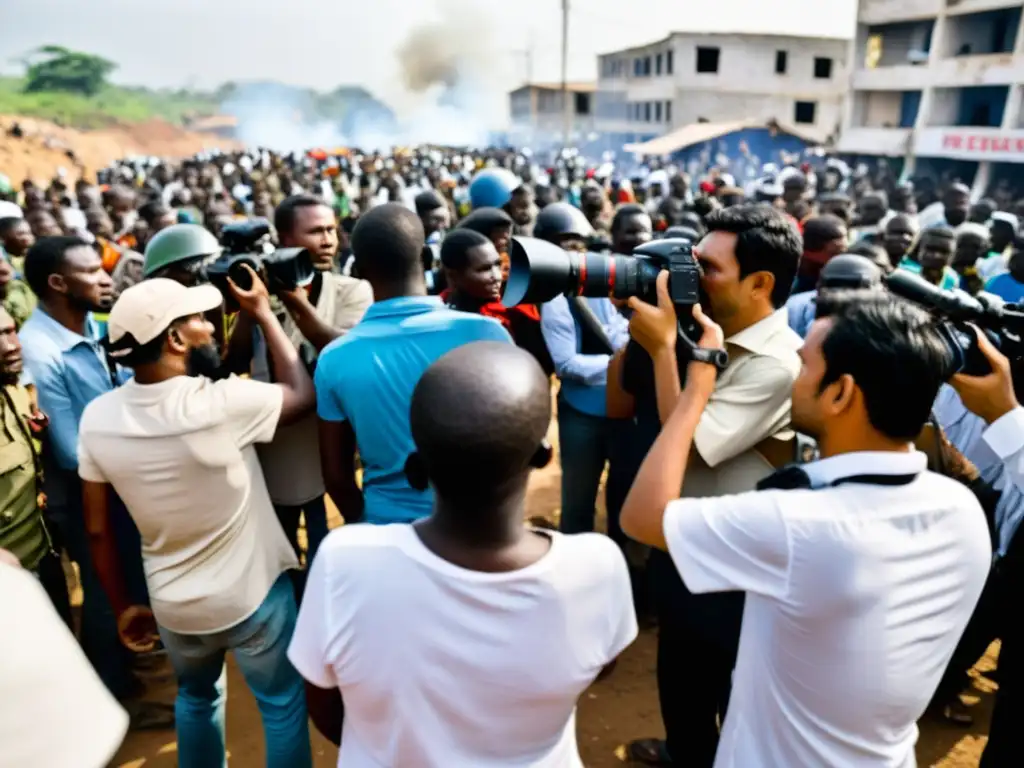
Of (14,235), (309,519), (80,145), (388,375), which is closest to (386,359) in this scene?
(388,375)

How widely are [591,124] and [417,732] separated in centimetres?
5053

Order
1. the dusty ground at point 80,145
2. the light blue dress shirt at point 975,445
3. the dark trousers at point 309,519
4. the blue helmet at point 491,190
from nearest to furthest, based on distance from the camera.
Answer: the light blue dress shirt at point 975,445 < the dark trousers at point 309,519 < the blue helmet at point 491,190 < the dusty ground at point 80,145

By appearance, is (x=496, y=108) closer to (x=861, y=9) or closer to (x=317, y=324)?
(x=861, y=9)

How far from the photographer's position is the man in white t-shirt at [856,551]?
126 centimetres

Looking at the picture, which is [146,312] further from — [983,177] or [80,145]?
[80,145]

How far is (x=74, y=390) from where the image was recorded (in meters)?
2.91

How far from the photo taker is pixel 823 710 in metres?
1.37

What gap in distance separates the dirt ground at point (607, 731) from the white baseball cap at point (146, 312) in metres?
1.89

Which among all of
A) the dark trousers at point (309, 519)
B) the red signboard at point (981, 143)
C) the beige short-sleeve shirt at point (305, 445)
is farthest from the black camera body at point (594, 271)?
the red signboard at point (981, 143)

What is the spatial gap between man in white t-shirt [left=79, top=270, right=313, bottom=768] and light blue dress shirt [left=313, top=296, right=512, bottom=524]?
21 centimetres

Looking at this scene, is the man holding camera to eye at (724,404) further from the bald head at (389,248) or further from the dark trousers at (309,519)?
the dark trousers at (309,519)

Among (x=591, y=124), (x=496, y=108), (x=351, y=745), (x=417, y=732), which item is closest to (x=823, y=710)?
(x=417, y=732)

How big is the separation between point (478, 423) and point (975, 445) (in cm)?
234

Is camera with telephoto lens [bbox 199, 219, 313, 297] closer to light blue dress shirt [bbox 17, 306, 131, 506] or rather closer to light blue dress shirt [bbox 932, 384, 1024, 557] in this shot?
light blue dress shirt [bbox 17, 306, 131, 506]
